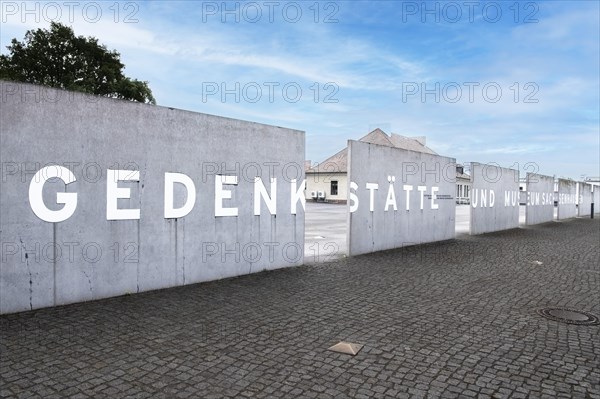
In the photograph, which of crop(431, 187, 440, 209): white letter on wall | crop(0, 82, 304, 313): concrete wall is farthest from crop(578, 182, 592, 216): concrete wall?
crop(0, 82, 304, 313): concrete wall

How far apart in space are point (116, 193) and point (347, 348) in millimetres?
4340

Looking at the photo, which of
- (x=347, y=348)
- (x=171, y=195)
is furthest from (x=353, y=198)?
(x=347, y=348)

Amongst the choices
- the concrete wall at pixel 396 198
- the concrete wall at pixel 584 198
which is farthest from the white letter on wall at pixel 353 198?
the concrete wall at pixel 584 198

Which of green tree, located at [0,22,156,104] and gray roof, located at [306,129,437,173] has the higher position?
green tree, located at [0,22,156,104]

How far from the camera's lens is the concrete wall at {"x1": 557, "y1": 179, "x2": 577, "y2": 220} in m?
34.6

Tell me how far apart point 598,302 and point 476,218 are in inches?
483

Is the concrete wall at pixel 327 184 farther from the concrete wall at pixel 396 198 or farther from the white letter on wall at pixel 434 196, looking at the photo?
the white letter on wall at pixel 434 196

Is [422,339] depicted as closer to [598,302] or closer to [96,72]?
[598,302]

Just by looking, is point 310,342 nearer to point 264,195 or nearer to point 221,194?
point 221,194

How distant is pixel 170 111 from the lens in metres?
7.89

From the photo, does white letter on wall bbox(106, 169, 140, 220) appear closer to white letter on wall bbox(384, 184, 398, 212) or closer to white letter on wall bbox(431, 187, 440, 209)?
white letter on wall bbox(384, 184, 398, 212)

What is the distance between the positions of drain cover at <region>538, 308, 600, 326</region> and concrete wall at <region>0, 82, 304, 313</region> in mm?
5186

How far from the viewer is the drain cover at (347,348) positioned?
15.7 ft

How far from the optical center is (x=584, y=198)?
147ft
